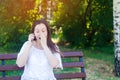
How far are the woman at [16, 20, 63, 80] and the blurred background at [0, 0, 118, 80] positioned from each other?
448cm

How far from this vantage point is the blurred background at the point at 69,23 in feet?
36.0

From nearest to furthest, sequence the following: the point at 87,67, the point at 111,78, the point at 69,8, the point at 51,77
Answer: the point at 51,77
the point at 111,78
the point at 87,67
the point at 69,8

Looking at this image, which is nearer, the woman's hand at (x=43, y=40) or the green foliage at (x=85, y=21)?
the woman's hand at (x=43, y=40)

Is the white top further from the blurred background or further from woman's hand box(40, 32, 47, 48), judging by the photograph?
the blurred background

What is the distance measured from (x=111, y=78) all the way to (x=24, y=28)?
3816 millimetres

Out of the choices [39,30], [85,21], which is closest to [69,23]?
[85,21]

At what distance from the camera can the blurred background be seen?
11.0 m

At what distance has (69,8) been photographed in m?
12.0

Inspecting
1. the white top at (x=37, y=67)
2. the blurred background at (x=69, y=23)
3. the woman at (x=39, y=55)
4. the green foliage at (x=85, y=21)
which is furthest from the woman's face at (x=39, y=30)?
the green foliage at (x=85, y=21)

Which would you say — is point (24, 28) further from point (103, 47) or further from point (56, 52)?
point (56, 52)

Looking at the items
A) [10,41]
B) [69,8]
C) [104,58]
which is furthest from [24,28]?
[104,58]

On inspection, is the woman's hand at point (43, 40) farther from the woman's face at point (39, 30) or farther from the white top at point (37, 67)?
the white top at point (37, 67)

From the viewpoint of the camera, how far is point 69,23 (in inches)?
486

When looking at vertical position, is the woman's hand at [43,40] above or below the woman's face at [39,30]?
below
